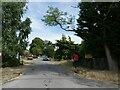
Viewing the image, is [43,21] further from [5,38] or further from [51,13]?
[5,38]

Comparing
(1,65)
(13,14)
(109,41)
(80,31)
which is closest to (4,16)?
(13,14)

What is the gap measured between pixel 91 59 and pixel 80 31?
281 inches

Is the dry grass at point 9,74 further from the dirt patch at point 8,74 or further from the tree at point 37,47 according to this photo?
the tree at point 37,47

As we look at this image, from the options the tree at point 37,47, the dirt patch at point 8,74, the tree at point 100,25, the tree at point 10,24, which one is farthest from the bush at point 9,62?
the tree at point 37,47

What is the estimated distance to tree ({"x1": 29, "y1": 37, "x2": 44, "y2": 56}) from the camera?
497 ft

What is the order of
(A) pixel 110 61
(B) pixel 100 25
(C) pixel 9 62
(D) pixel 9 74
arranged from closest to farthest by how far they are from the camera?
(D) pixel 9 74, (B) pixel 100 25, (A) pixel 110 61, (C) pixel 9 62

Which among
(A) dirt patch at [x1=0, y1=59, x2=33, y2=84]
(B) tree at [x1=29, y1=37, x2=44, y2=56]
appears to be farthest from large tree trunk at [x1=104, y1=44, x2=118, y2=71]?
(B) tree at [x1=29, y1=37, x2=44, y2=56]

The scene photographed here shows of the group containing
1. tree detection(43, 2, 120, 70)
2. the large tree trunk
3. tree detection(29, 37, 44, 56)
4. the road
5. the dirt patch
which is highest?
tree detection(29, 37, 44, 56)

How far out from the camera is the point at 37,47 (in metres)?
157

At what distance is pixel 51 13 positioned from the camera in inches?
1892

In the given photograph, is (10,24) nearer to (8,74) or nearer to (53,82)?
(8,74)

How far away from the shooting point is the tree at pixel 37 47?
151375 millimetres

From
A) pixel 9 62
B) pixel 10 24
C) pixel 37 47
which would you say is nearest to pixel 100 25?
pixel 10 24

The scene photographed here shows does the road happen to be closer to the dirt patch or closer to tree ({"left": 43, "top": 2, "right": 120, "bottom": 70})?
the dirt patch
